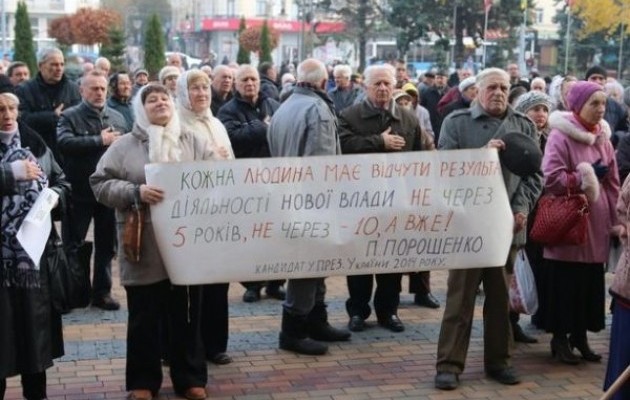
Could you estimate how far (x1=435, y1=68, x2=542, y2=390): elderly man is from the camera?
6180 millimetres

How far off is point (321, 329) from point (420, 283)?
1.43 metres

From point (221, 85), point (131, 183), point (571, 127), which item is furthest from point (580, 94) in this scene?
point (221, 85)

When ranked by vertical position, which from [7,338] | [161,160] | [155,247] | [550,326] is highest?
[161,160]

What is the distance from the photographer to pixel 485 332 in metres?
6.37

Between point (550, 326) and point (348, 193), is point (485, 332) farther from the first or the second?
point (348, 193)

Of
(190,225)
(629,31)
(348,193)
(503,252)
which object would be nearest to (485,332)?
(503,252)

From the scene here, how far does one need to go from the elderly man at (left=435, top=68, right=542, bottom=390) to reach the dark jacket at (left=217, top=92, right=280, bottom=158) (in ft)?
6.86

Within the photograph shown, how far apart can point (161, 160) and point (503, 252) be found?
225cm

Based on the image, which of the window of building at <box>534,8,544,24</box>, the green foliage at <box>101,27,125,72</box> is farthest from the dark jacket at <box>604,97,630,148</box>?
the window of building at <box>534,8,544,24</box>

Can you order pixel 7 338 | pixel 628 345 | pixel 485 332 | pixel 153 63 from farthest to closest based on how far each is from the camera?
pixel 153 63 → pixel 485 332 → pixel 7 338 → pixel 628 345

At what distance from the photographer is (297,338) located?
695 centimetres

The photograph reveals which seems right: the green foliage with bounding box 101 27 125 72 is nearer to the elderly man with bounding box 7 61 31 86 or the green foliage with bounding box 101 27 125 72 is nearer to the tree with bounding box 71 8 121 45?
the tree with bounding box 71 8 121 45

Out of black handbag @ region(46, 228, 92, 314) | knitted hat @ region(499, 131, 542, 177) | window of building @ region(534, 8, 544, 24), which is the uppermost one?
window of building @ region(534, 8, 544, 24)

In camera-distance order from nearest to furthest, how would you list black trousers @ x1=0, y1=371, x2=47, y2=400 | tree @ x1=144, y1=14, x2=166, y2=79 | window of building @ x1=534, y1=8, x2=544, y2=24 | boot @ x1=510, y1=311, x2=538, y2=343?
black trousers @ x1=0, y1=371, x2=47, y2=400 → boot @ x1=510, y1=311, x2=538, y2=343 → tree @ x1=144, y1=14, x2=166, y2=79 → window of building @ x1=534, y1=8, x2=544, y2=24
